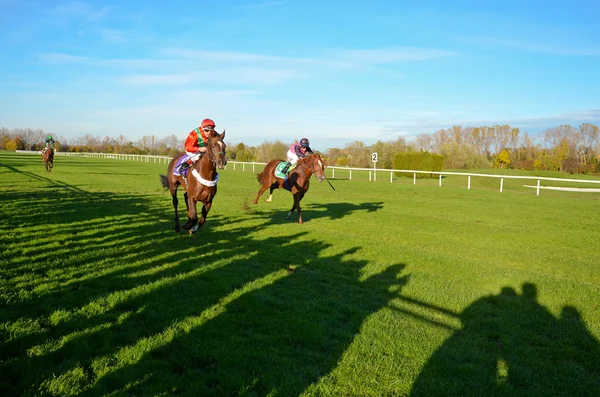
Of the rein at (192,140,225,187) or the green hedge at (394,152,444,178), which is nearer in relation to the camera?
the rein at (192,140,225,187)

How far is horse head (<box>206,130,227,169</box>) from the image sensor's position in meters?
7.91

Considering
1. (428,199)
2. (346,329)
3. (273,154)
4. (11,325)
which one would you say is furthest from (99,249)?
(273,154)

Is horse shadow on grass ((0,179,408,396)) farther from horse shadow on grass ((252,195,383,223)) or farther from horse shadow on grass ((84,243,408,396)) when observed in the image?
horse shadow on grass ((252,195,383,223))

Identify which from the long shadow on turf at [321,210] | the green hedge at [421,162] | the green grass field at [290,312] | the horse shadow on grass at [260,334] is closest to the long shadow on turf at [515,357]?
the green grass field at [290,312]

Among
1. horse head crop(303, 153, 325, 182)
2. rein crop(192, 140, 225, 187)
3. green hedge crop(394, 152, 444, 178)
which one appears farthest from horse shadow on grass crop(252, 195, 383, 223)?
green hedge crop(394, 152, 444, 178)

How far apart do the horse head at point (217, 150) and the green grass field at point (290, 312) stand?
1.54 meters

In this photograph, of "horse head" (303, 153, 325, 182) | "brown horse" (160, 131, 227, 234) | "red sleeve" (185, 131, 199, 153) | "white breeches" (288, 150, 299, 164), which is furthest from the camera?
"white breeches" (288, 150, 299, 164)

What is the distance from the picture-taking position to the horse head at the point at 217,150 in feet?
25.9

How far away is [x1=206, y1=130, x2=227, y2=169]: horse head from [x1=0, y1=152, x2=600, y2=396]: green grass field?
1.54 m

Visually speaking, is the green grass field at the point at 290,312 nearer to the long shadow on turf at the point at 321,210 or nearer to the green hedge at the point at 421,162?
the long shadow on turf at the point at 321,210

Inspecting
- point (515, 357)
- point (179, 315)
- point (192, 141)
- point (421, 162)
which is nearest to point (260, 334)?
point (179, 315)

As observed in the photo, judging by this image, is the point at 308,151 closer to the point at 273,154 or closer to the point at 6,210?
the point at 6,210

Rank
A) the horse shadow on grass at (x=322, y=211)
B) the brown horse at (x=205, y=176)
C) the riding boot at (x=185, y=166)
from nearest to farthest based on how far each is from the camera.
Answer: the brown horse at (x=205, y=176) < the riding boot at (x=185, y=166) < the horse shadow on grass at (x=322, y=211)

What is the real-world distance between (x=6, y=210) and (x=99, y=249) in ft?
19.0
